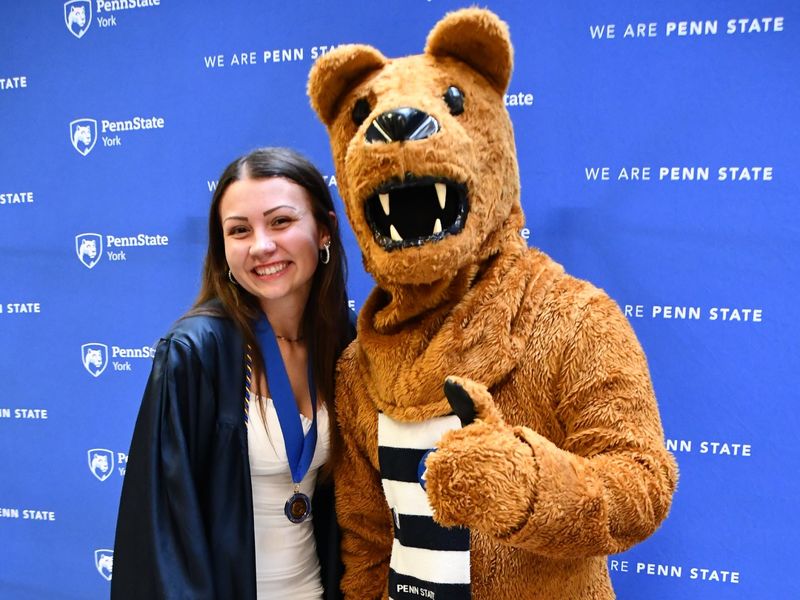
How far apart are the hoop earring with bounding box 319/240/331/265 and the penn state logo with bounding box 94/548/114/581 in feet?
4.94

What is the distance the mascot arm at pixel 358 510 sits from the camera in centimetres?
123

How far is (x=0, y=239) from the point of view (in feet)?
6.87

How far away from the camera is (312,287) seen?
141 cm

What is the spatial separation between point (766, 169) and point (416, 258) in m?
1.00

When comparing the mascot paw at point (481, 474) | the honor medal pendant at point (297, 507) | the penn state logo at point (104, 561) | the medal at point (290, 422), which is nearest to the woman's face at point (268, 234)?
the medal at point (290, 422)

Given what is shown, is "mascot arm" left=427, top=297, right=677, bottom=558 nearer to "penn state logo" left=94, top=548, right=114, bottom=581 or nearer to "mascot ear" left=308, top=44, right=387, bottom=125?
"mascot ear" left=308, top=44, right=387, bottom=125

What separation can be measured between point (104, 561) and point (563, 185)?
201 centimetres

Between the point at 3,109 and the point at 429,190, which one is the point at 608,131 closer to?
the point at 429,190

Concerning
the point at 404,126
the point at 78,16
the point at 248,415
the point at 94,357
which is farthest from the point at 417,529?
the point at 78,16

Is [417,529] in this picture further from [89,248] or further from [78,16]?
[78,16]

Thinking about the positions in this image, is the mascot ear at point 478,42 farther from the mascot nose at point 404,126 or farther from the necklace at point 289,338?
the necklace at point 289,338

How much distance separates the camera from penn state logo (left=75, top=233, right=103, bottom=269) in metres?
1.97

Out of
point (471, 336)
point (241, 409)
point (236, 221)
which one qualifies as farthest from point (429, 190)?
point (241, 409)

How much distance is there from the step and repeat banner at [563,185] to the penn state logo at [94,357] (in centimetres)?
1
